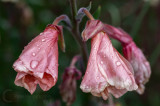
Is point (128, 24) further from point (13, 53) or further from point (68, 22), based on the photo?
point (68, 22)

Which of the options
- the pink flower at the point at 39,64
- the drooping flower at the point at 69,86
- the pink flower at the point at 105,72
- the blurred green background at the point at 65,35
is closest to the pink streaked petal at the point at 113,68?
the pink flower at the point at 105,72

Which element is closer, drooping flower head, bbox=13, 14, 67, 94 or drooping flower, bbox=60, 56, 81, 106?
drooping flower head, bbox=13, 14, 67, 94

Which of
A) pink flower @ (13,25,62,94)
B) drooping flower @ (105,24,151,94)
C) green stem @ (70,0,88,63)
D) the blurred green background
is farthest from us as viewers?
the blurred green background

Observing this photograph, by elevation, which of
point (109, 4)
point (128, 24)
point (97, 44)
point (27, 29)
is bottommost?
point (128, 24)

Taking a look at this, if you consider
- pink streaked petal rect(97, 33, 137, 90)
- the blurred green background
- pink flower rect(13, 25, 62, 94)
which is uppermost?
pink flower rect(13, 25, 62, 94)

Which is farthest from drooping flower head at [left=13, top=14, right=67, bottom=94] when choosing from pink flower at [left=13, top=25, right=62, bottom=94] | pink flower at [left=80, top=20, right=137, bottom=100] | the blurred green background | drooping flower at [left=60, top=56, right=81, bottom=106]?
the blurred green background

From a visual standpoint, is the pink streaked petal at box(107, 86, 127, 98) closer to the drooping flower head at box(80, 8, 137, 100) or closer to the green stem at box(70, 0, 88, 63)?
the drooping flower head at box(80, 8, 137, 100)

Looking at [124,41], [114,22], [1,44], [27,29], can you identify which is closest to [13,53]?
[1,44]

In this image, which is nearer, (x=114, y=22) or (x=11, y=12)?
(x=11, y=12)
